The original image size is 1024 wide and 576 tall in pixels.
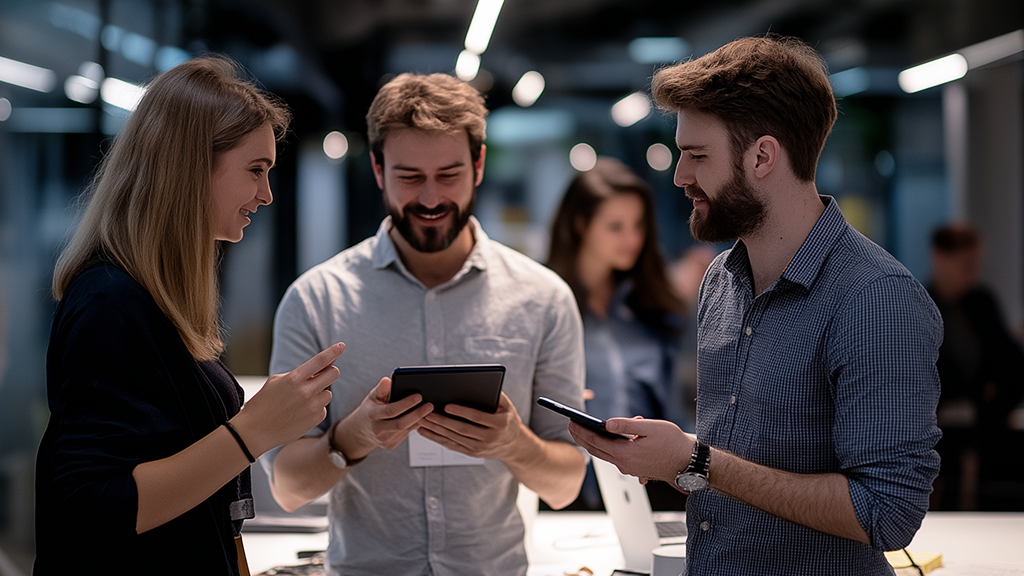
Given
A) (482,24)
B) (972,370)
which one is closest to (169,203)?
(482,24)

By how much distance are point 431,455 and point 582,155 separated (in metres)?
6.68

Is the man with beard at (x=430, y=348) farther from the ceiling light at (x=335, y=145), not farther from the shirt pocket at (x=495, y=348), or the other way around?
the ceiling light at (x=335, y=145)

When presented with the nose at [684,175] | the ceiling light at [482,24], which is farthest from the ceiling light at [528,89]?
the nose at [684,175]

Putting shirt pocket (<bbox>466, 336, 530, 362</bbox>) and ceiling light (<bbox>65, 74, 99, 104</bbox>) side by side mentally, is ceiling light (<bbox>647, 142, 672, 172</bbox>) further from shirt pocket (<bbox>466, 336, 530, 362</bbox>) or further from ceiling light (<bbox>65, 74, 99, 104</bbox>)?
shirt pocket (<bbox>466, 336, 530, 362</bbox>)

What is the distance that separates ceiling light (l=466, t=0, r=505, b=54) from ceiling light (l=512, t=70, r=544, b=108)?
92cm

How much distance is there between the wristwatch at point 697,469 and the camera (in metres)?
1.45

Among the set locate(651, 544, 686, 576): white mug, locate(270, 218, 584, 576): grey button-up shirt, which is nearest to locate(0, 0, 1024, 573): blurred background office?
locate(270, 218, 584, 576): grey button-up shirt

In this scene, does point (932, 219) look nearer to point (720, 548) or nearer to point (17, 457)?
point (720, 548)

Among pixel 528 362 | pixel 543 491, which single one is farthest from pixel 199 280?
pixel 543 491

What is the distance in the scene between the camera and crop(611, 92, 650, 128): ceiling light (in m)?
8.05

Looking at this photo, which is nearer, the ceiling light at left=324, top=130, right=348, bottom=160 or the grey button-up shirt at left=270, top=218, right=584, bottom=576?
the grey button-up shirt at left=270, top=218, right=584, bottom=576

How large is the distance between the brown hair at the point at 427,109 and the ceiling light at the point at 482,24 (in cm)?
333

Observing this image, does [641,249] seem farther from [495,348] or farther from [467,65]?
[467,65]

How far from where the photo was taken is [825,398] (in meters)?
1.45
